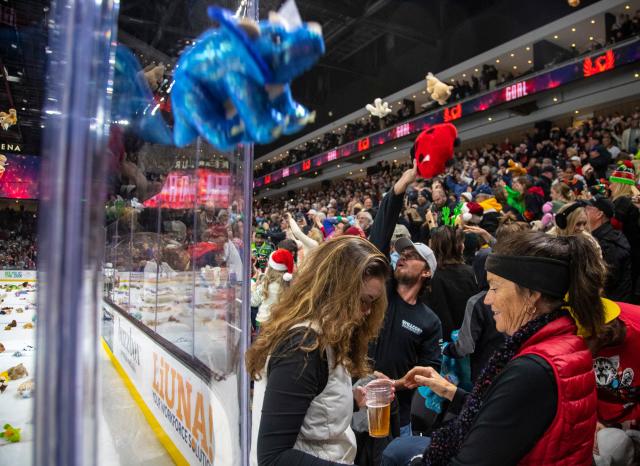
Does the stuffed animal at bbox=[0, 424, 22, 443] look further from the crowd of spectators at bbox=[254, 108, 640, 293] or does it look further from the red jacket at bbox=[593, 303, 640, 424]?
the crowd of spectators at bbox=[254, 108, 640, 293]

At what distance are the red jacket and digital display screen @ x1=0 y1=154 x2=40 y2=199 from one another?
178 centimetres

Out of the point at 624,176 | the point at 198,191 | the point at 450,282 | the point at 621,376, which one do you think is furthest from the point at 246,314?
the point at 624,176

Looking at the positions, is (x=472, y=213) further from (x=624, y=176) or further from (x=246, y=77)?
(x=246, y=77)

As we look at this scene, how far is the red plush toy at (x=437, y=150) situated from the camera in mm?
1383

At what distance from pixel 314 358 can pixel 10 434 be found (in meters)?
0.77

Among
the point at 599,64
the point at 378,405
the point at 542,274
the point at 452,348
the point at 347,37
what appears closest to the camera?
the point at 542,274

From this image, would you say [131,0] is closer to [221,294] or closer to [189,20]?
[189,20]

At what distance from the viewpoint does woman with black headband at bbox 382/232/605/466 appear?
972 mm

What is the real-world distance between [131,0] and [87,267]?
0.60m

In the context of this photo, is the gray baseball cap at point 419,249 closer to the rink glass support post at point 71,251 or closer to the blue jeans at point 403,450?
the blue jeans at point 403,450

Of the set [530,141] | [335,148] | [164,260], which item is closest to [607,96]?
→ [530,141]

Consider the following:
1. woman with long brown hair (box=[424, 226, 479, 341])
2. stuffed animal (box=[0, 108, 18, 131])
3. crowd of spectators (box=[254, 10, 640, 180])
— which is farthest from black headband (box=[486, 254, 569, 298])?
crowd of spectators (box=[254, 10, 640, 180])

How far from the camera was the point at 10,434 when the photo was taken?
1.12m

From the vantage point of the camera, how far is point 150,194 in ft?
3.91
